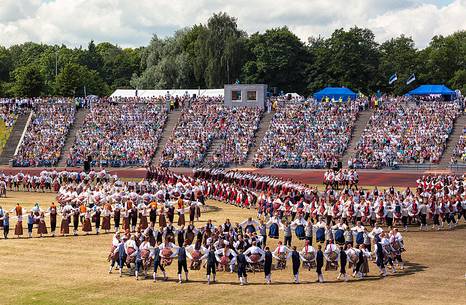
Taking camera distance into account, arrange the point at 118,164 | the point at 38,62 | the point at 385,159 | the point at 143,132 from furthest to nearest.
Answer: the point at 38,62, the point at 143,132, the point at 118,164, the point at 385,159

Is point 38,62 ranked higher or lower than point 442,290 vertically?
higher

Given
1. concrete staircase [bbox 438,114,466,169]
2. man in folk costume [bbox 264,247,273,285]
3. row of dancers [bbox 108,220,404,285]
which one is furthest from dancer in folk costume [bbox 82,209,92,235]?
concrete staircase [bbox 438,114,466,169]

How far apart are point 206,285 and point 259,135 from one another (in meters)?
52.1

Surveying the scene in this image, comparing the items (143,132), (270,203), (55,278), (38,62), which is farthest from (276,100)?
(38,62)

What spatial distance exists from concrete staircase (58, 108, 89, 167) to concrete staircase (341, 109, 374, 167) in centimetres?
2767

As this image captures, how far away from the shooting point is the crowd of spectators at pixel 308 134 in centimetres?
7369

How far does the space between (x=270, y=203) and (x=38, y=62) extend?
138199 millimetres

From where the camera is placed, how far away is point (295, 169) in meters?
72.6

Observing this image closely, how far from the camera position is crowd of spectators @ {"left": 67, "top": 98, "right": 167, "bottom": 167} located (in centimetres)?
7894

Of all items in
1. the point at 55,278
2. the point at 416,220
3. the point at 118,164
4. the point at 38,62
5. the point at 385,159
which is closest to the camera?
the point at 55,278

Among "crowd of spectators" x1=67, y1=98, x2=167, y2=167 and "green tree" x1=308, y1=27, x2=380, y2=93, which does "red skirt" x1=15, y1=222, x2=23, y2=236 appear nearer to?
"crowd of spectators" x1=67, y1=98, x2=167, y2=167

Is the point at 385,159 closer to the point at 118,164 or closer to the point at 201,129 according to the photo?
the point at 201,129

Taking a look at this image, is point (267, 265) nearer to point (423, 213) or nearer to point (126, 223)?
point (126, 223)

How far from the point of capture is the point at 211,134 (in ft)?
264
